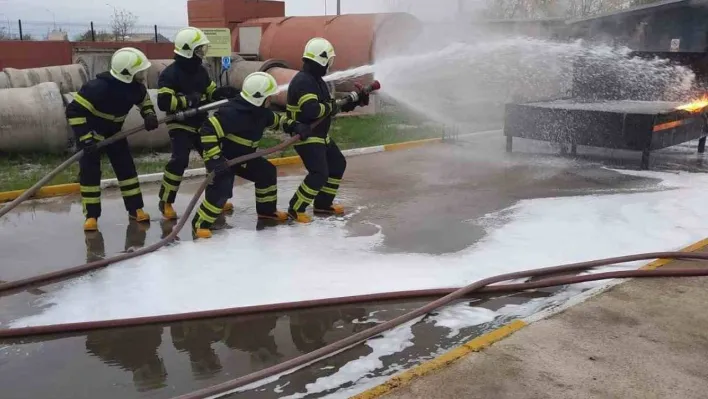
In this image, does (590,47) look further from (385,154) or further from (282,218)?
(282,218)

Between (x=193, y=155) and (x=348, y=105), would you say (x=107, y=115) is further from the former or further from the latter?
(x=193, y=155)

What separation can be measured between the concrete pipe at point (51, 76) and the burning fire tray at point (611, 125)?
7.70 meters

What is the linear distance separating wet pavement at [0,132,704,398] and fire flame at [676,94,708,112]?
81 cm

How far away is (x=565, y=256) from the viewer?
196 inches

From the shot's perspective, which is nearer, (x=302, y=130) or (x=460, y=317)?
(x=460, y=317)

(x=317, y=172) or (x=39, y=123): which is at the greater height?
(x=39, y=123)

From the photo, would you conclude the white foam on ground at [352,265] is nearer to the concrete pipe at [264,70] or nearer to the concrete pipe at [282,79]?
the concrete pipe at [282,79]

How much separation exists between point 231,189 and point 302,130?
0.84m

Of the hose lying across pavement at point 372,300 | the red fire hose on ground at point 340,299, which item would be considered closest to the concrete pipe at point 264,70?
the red fire hose on ground at point 340,299

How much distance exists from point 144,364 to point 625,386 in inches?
98.0

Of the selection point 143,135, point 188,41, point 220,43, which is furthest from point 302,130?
point 220,43

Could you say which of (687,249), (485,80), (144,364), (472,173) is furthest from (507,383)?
(485,80)

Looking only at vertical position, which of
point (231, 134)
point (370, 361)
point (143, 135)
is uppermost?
point (231, 134)

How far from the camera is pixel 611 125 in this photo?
8.24 meters
